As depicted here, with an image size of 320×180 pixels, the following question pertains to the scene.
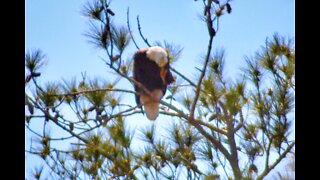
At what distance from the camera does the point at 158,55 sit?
2.00 m

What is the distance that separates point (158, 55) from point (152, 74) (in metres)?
0.20

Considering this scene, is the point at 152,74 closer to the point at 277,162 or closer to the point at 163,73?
the point at 163,73

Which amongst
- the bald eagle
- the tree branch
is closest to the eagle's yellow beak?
the bald eagle

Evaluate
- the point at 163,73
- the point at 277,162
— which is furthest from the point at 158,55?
the point at 277,162

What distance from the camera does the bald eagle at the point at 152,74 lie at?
6.63ft

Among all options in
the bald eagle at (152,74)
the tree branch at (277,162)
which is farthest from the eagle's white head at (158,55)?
the tree branch at (277,162)

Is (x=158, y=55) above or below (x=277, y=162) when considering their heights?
above

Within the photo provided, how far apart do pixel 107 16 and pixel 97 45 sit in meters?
0.12

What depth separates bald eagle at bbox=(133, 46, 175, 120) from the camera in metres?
2.02

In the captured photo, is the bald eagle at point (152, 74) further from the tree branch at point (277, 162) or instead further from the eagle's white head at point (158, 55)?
the tree branch at point (277, 162)

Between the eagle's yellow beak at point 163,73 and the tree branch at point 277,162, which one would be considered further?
the eagle's yellow beak at point 163,73
